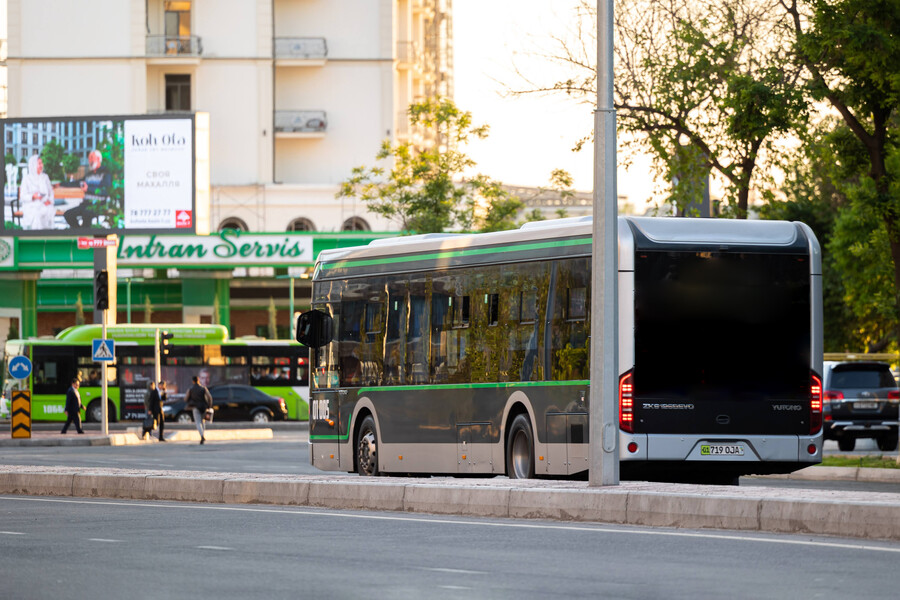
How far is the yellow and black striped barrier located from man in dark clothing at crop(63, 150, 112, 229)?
1463cm

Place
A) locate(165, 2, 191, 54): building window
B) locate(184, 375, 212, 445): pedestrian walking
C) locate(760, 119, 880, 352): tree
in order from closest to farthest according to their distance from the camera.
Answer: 1. locate(760, 119, 880, 352): tree
2. locate(184, 375, 212, 445): pedestrian walking
3. locate(165, 2, 191, 54): building window

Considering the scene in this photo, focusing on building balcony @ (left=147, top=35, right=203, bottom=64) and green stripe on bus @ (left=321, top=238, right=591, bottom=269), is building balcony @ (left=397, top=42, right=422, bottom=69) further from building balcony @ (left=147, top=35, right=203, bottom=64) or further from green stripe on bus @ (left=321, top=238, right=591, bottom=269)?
green stripe on bus @ (left=321, top=238, right=591, bottom=269)

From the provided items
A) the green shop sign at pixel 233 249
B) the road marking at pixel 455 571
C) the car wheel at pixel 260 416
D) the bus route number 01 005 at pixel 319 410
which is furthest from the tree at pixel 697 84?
the green shop sign at pixel 233 249

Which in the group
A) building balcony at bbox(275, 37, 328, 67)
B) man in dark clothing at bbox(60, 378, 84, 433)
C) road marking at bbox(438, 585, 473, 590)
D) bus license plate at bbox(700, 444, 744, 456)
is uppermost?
building balcony at bbox(275, 37, 328, 67)

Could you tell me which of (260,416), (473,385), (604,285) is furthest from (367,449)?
(260,416)

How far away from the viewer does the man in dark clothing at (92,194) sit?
5369 cm

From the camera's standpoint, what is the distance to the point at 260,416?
54062 mm

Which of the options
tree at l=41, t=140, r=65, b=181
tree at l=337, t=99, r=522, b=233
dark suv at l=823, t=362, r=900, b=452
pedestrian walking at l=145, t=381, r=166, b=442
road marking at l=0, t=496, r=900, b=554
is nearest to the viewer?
road marking at l=0, t=496, r=900, b=554

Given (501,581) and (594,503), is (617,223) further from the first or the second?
(501,581)

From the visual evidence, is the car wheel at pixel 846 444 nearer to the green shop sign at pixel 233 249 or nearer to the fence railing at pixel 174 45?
the green shop sign at pixel 233 249

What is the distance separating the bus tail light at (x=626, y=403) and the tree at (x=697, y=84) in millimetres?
8043

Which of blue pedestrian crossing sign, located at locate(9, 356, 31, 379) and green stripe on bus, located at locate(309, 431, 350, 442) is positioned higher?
blue pedestrian crossing sign, located at locate(9, 356, 31, 379)

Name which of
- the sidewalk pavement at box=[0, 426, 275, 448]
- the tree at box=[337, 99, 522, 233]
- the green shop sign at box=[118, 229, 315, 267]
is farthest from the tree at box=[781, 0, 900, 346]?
the green shop sign at box=[118, 229, 315, 267]

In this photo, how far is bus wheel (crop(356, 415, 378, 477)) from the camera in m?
22.1
